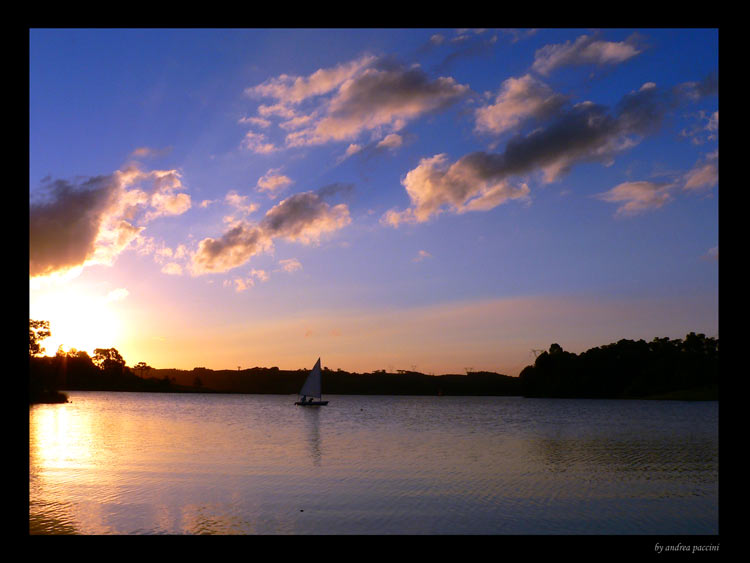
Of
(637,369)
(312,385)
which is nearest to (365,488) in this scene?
(312,385)

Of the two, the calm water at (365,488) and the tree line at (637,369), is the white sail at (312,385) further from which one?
the tree line at (637,369)

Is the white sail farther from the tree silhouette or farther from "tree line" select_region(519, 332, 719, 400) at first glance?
"tree line" select_region(519, 332, 719, 400)

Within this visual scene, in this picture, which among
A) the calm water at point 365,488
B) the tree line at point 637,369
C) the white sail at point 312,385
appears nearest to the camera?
the calm water at point 365,488

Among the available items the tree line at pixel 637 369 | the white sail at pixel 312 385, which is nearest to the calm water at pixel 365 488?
the white sail at pixel 312 385

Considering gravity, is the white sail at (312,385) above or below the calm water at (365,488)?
below

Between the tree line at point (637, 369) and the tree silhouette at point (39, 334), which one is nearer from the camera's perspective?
the tree silhouette at point (39, 334)

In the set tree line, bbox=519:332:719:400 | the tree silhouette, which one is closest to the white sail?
the tree silhouette

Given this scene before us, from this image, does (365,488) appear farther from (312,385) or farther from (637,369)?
(637,369)

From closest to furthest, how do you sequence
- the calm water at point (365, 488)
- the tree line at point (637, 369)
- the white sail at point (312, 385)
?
1. the calm water at point (365, 488)
2. the white sail at point (312, 385)
3. the tree line at point (637, 369)

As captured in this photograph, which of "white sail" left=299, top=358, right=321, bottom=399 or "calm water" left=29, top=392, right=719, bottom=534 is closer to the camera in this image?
"calm water" left=29, top=392, right=719, bottom=534
